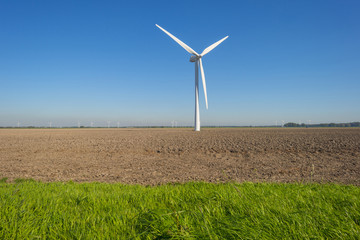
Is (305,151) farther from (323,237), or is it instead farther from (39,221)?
(39,221)

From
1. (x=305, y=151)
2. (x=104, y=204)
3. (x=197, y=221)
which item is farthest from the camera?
(x=305, y=151)

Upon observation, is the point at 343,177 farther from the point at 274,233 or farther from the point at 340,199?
the point at 274,233

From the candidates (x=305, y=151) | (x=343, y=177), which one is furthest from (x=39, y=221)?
(x=305, y=151)

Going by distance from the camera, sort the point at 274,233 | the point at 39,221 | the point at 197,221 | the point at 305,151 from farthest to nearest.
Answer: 1. the point at 305,151
2. the point at 39,221
3. the point at 197,221
4. the point at 274,233

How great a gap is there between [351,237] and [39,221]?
159 inches

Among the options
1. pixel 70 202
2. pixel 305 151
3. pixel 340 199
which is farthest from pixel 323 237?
pixel 305 151

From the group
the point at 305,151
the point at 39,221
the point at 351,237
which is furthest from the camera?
the point at 305,151

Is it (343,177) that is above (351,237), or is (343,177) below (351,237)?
below

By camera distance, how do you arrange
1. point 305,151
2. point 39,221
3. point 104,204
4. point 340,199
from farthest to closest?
point 305,151
point 104,204
point 340,199
point 39,221

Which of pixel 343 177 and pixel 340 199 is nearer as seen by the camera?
pixel 340 199

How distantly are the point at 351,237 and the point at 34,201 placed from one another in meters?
4.93

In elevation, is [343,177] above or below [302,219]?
below

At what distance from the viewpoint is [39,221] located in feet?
10.6

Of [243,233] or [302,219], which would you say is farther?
[302,219]
